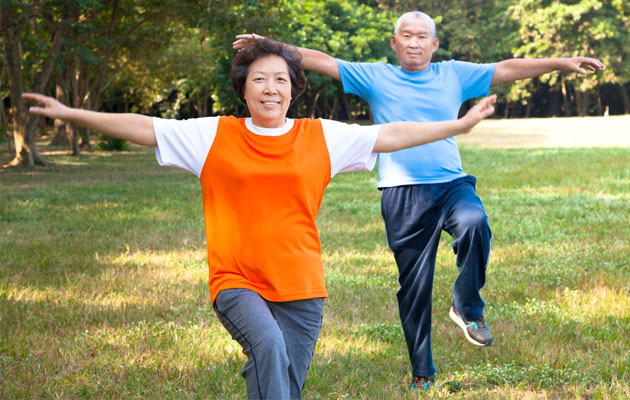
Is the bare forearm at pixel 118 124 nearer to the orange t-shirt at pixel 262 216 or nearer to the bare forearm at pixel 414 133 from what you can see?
the orange t-shirt at pixel 262 216

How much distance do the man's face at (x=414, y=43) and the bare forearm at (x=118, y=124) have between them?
2.13 m

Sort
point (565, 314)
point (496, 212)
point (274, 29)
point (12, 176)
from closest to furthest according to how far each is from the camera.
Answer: point (565, 314) → point (496, 212) → point (12, 176) → point (274, 29)

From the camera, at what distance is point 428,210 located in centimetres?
511

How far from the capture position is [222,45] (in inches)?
967

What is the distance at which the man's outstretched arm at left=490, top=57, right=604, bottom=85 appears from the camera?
5.09 metres

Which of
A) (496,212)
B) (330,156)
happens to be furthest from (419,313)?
(496,212)

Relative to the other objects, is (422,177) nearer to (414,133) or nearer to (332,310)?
(414,133)

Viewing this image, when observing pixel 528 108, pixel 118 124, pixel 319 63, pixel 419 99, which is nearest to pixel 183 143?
pixel 118 124

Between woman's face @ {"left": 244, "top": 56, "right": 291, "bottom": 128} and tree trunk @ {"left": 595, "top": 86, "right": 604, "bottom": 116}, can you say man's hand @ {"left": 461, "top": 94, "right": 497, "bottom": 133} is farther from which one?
tree trunk @ {"left": 595, "top": 86, "right": 604, "bottom": 116}

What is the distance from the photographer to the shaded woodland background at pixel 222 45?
22969 mm

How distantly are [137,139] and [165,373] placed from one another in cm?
222

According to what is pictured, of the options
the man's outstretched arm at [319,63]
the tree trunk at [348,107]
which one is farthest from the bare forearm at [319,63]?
the tree trunk at [348,107]

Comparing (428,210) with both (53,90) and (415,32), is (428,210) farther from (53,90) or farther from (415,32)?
(53,90)

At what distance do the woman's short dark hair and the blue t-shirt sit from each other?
1.44 metres
